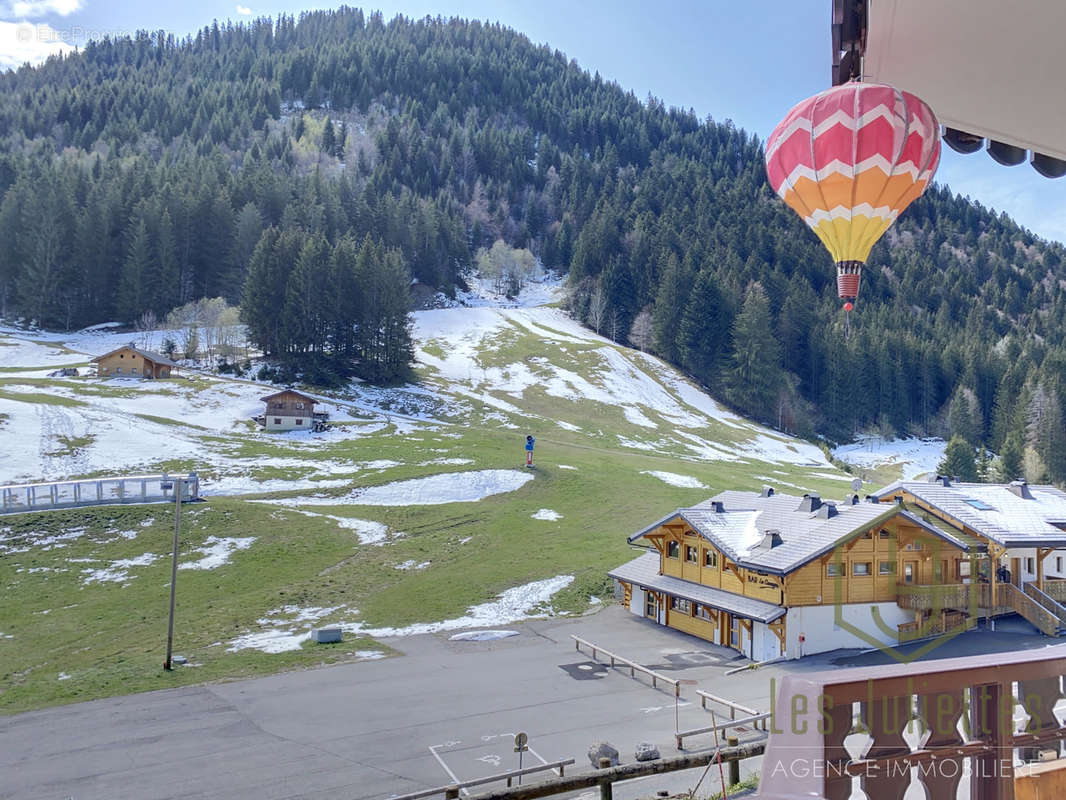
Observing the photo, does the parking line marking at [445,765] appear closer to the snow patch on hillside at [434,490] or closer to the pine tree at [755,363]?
the snow patch on hillside at [434,490]

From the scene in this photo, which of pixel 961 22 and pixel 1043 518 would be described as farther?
pixel 1043 518

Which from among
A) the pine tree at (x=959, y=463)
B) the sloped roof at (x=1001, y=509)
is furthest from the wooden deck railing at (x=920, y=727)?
the pine tree at (x=959, y=463)

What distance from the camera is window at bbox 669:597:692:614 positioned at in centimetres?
3619

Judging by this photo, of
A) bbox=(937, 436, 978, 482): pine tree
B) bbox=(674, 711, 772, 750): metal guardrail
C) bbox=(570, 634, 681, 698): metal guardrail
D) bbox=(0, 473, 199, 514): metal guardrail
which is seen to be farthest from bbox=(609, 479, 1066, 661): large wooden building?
bbox=(937, 436, 978, 482): pine tree

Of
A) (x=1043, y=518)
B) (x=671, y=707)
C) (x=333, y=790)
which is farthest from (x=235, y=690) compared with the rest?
(x=1043, y=518)

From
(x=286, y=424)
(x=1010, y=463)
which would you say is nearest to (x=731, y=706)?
(x=286, y=424)

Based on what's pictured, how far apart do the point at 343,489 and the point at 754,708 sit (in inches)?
1414

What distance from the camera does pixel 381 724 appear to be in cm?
2441

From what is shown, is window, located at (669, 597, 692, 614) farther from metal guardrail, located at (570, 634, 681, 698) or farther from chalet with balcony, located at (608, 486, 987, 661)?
metal guardrail, located at (570, 634, 681, 698)

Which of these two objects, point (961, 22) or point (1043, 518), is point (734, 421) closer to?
point (1043, 518)

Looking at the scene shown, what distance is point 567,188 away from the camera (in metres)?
189

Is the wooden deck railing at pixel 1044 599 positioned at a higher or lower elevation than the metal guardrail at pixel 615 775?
lower

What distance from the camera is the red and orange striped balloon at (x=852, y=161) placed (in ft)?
36.2

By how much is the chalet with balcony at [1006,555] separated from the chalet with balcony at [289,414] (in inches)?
1912
